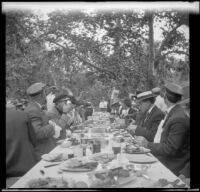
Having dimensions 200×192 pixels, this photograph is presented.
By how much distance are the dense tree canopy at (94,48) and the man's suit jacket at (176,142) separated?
0.40 m

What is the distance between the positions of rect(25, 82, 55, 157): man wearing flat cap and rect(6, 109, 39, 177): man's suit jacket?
618 mm

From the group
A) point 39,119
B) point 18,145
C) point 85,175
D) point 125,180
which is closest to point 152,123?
point 39,119

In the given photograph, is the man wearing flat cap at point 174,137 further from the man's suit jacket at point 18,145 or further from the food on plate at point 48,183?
the food on plate at point 48,183

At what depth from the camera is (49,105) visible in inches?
229

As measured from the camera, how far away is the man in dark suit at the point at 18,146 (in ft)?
9.61

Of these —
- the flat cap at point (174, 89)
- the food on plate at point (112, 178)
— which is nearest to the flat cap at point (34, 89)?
the flat cap at point (174, 89)

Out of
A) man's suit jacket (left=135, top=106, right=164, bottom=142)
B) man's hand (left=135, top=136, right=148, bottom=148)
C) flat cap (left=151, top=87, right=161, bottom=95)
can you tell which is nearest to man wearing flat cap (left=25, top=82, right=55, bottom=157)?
man's hand (left=135, top=136, right=148, bottom=148)

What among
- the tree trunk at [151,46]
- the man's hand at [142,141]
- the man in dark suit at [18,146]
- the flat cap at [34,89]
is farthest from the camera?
the tree trunk at [151,46]

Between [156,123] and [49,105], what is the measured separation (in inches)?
86.6

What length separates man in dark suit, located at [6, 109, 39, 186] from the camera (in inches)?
115

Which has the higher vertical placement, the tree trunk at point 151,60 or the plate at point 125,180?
the tree trunk at point 151,60

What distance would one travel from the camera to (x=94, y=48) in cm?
504
